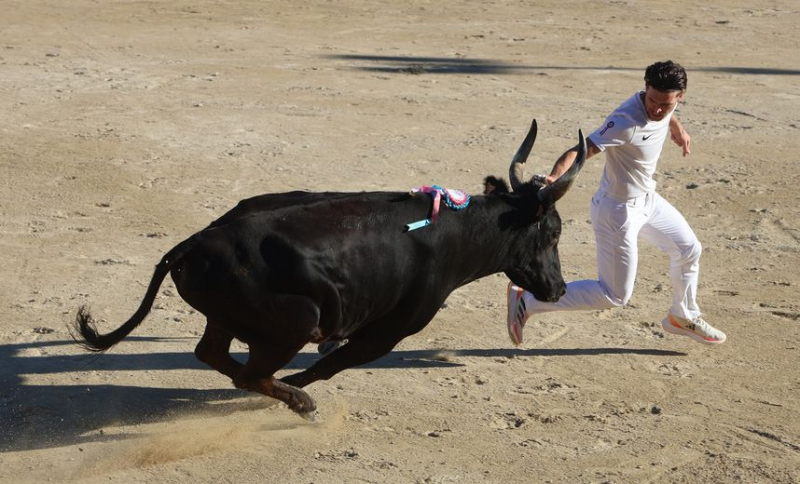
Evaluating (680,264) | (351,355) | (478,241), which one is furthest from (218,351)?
(680,264)

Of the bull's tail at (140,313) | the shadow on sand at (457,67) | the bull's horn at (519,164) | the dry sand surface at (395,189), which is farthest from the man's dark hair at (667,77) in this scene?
the shadow on sand at (457,67)

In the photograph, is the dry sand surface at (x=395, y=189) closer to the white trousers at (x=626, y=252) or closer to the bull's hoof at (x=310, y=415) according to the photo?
the bull's hoof at (x=310, y=415)

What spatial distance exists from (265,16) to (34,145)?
7414mm

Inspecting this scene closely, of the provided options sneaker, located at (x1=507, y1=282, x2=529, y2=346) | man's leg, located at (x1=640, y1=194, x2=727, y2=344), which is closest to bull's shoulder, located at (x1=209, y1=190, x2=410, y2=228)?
sneaker, located at (x1=507, y1=282, x2=529, y2=346)

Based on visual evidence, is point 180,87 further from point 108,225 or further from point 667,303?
point 667,303

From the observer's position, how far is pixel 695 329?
26.5 ft

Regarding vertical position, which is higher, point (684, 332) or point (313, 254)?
point (313, 254)

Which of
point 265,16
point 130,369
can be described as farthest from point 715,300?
point 265,16

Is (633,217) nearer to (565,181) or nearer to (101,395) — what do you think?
(565,181)

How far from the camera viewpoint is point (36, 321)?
322 inches

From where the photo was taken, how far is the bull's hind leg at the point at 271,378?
252 inches

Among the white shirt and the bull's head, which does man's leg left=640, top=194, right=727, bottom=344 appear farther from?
the bull's head

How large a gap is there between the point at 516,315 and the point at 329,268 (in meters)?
2.04

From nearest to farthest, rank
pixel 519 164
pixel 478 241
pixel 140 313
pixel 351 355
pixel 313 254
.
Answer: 1. pixel 313 254
2. pixel 140 313
3. pixel 351 355
4. pixel 478 241
5. pixel 519 164
